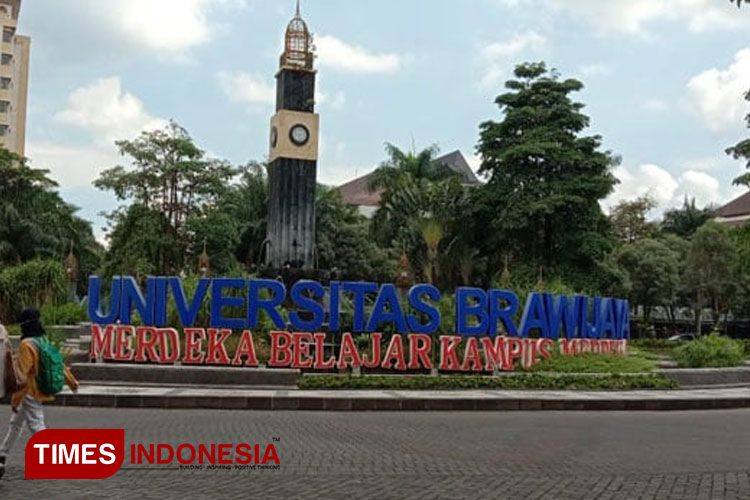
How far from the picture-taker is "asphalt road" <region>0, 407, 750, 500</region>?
771 centimetres

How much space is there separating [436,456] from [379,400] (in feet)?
17.3

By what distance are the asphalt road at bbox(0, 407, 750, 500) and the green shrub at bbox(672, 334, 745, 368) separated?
22.1 feet

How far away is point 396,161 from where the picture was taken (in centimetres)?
4672

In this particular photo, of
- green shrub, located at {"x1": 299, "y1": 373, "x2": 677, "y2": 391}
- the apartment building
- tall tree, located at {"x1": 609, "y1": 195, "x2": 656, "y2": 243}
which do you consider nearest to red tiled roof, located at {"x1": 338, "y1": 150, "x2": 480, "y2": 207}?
tall tree, located at {"x1": 609, "y1": 195, "x2": 656, "y2": 243}

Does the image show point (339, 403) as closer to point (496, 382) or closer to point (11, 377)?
point (496, 382)

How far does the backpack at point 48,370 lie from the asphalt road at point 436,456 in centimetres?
86

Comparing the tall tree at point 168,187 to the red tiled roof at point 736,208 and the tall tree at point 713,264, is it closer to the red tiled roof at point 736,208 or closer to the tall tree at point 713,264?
the tall tree at point 713,264

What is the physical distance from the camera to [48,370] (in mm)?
7805

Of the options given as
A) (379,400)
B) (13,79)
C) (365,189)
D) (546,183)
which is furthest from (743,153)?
(13,79)

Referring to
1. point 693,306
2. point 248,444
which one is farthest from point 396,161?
point 248,444

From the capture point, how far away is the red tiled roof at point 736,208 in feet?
234

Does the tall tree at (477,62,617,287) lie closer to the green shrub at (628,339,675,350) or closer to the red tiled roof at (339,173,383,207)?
the green shrub at (628,339,675,350)

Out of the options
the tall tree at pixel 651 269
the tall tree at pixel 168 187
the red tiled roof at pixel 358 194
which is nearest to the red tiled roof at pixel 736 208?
the tall tree at pixel 651 269

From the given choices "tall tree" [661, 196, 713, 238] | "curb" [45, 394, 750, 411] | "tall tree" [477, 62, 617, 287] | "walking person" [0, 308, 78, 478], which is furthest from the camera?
"tall tree" [661, 196, 713, 238]
